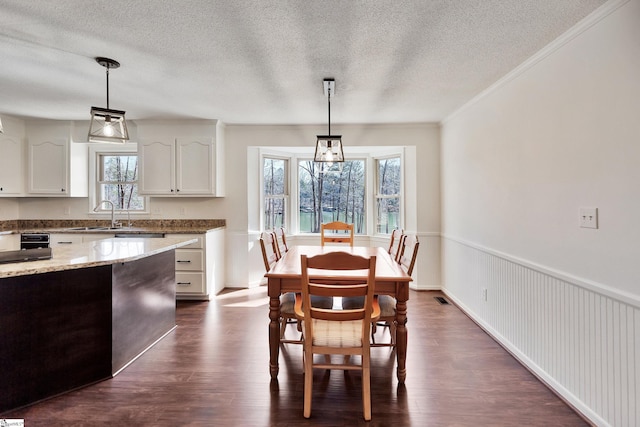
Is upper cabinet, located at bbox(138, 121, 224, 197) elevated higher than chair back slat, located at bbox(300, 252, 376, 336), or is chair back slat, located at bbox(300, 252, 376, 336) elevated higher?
upper cabinet, located at bbox(138, 121, 224, 197)

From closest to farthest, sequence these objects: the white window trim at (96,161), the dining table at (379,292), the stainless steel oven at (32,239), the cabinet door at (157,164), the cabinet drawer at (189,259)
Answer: the dining table at (379,292), the stainless steel oven at (32,239), the cabinet drawer at (189,259), the cabinet door at (157,164), the white window trim at (96,161)

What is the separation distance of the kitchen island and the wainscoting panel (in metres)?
2.81

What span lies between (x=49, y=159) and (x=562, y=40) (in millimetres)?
5620

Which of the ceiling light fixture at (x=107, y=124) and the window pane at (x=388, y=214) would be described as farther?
the window pane at (x=388, y=214)

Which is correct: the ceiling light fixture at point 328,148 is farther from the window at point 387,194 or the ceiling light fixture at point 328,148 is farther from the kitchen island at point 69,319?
the window at point 387,194

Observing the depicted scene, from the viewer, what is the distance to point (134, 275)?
2488 mm

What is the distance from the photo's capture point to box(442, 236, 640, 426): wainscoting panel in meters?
1.58

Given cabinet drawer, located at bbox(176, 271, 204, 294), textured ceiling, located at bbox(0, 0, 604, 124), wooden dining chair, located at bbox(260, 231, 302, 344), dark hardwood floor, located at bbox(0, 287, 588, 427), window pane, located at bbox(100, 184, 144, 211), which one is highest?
textured ceiling, located at bbox(0, 0, 604, 124)

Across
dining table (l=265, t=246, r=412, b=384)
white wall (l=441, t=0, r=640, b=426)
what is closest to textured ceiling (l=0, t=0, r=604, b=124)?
white wall (l=441, t=0, r=640, b=426)

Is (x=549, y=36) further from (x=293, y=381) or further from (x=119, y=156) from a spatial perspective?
(x=119, y=156)

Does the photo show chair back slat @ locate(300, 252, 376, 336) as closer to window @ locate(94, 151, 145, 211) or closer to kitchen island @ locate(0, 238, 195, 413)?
kitchen island @ locate(0, 238, 195, 413)

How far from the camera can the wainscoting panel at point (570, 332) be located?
1582 mm

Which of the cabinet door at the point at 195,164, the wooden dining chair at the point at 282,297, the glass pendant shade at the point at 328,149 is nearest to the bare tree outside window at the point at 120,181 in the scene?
the cabinet door at the point at 195,164

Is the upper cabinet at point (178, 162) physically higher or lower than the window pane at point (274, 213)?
higher
